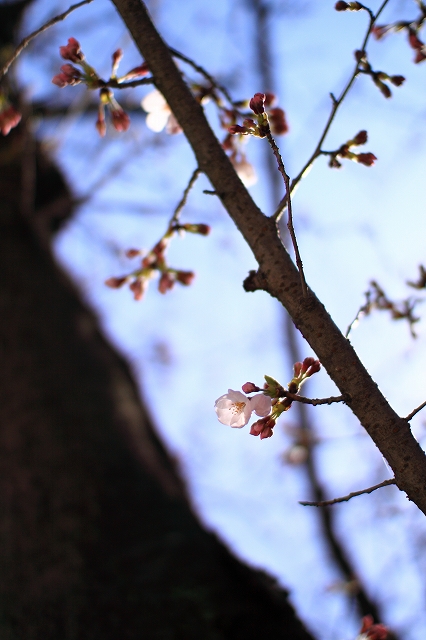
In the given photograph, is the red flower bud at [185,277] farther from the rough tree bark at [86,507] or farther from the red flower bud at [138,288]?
the rough tree bark at [86,507]

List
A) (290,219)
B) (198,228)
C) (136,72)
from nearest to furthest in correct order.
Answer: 1. (290,219)
2. (136,72)
3. (198,228)

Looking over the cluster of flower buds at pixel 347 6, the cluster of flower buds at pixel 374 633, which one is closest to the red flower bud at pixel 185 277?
the cluster of flower buds at pixel 347 6

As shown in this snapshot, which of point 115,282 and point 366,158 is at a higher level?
point 115,282

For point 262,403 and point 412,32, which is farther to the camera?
point 412,32

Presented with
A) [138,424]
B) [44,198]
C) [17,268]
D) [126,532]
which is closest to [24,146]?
[44,198]

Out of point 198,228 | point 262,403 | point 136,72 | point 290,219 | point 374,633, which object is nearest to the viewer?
point 290,219

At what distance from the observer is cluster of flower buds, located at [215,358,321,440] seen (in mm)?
1003

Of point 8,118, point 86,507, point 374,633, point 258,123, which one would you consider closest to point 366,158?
point 258,123

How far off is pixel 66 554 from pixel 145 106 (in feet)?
4.90

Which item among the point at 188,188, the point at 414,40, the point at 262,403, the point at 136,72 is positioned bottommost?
the point at 262,403

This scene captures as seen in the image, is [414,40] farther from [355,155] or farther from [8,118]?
[8,118]

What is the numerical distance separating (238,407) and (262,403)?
3.8 inches

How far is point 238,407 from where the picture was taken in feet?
3.56

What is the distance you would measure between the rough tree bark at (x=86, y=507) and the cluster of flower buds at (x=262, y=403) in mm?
785
